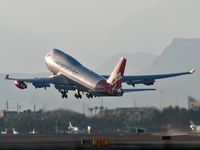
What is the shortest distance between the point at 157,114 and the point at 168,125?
5.39 metres

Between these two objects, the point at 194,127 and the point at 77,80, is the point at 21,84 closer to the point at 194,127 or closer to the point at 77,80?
the point at 77,80

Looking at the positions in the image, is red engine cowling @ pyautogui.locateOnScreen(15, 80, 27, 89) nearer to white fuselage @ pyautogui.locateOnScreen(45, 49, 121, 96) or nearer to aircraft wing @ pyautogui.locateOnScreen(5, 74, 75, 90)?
aircraft wing @ pyautogui.locateOnScreen(5, 74, 75, 90)

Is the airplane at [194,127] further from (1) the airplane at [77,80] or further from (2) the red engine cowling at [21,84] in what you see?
(2) the red engine cowling at [21,84]

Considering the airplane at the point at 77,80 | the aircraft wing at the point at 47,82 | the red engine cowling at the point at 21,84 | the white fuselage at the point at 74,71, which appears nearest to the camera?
the airplane at the point at 77,80

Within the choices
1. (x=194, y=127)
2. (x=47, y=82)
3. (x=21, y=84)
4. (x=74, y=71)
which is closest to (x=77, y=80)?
(x=74, y=71)

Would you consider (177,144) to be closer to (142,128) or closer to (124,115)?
(142,128)

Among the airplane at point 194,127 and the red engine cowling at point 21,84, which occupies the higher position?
the red engine cowling at point 21,84

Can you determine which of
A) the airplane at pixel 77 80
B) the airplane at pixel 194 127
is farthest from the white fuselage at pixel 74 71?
the airplane at pixel 194 127

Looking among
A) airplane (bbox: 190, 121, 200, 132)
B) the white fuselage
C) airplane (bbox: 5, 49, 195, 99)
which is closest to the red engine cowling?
airplane (bbox: 5, 49, 195, 99)

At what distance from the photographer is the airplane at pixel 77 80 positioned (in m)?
154

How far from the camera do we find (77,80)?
169 m

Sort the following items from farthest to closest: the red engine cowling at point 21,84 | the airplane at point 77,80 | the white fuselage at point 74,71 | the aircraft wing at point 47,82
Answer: the aircraft wing at point 47,82 < the red engine cowling at point 21,84 < the white fuselage at point 74,71 < the airplane at point 77,80

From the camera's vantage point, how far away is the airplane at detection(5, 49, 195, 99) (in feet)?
504

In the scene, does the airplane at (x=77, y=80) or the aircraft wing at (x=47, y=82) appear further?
the aircraft wing at (x=47, y=82)
